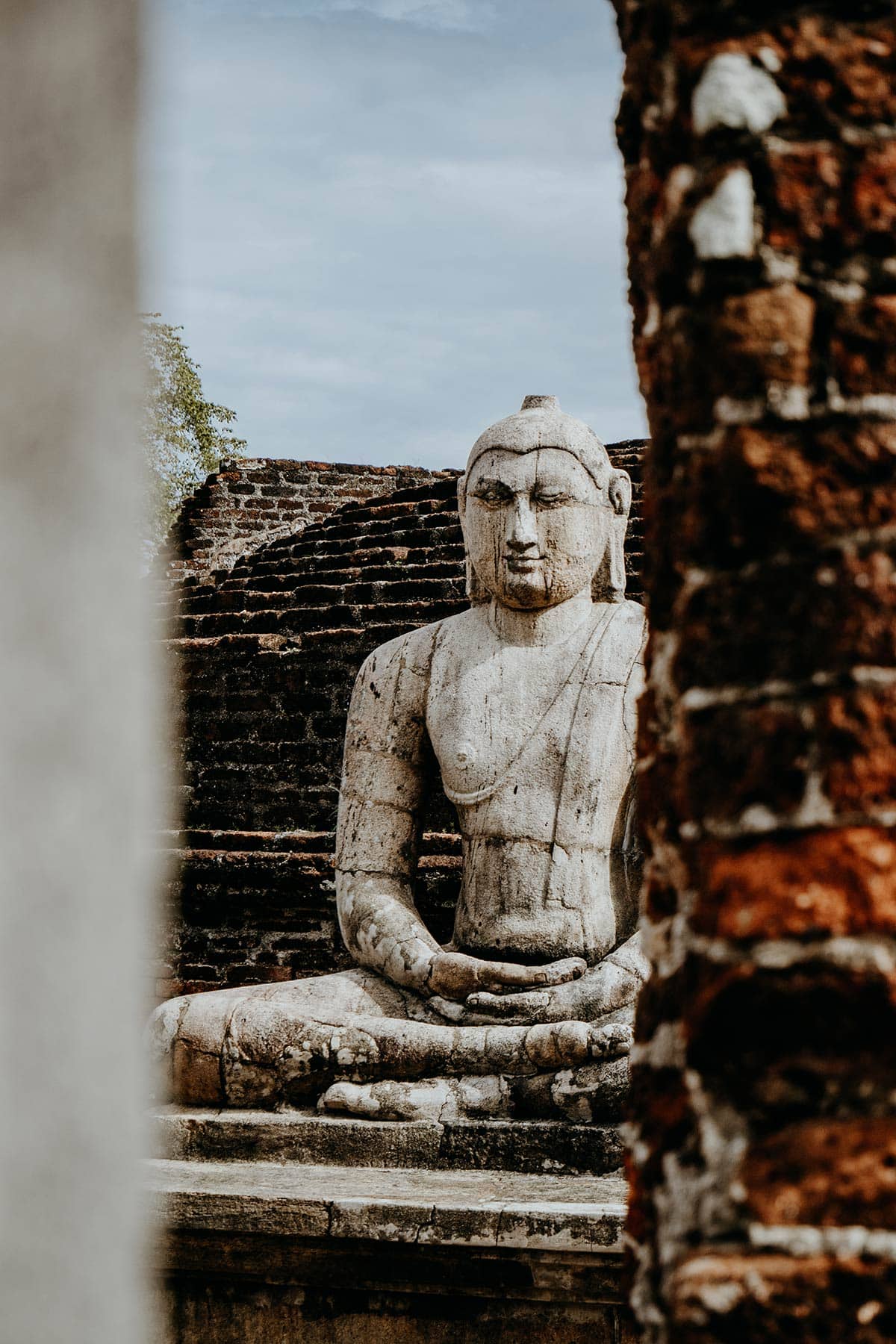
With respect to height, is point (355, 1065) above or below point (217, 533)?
below

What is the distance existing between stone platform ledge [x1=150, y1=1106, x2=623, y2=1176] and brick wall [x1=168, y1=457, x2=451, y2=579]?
29.1ft

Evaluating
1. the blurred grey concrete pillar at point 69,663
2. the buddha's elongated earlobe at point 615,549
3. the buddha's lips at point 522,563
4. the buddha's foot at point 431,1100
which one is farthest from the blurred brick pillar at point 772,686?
the buddha's elongated earlobe at point 615,549

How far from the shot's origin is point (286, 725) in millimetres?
9070

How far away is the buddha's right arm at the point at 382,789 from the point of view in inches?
178

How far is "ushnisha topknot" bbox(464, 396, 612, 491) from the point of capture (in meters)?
4.51

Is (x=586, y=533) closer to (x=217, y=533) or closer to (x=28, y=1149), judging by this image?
(x=28, y=1149)

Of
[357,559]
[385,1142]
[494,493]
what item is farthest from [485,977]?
[357,559]

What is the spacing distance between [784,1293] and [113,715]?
0.72 m

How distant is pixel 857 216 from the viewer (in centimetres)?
137

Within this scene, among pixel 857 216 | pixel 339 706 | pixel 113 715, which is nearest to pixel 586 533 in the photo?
pixel 857 216

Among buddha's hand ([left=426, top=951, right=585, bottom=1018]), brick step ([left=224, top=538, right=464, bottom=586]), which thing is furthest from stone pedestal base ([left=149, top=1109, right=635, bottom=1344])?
brick step ([left=224, top=538, right=464, bottom=586])

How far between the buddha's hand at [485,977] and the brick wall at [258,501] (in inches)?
341

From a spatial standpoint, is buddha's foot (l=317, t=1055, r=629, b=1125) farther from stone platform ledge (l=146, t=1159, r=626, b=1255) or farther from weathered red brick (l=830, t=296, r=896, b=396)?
weathered red brick (l=830, t=296, r=896, b=396)

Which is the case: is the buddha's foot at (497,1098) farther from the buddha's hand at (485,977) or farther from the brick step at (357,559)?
the brick step at (357,559)
